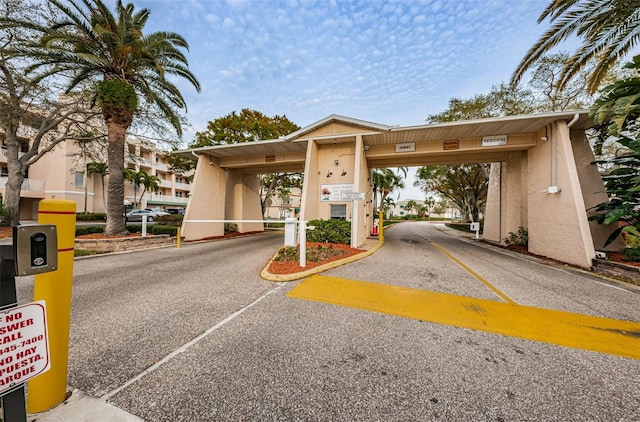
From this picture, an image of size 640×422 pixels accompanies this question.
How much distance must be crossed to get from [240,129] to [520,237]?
56.5 feet

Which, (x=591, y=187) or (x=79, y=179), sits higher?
(x=79, y=179)

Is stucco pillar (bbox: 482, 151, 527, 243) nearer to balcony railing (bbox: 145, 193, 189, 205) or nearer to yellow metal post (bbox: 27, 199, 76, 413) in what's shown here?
yellow metal post (bbox: 27, 199, 76, 413)

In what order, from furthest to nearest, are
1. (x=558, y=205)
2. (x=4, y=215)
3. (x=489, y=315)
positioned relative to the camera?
(x=4, y=215) < (x=558, y=205) < (x=489, y=315)

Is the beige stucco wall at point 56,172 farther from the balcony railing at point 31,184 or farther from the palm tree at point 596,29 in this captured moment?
the palm tree at point 596,29

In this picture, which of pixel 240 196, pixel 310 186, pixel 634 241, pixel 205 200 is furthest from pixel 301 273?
pixel 240 196

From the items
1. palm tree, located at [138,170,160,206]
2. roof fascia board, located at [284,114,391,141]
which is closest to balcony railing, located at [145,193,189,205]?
palm tree, located at [138,170,160,206]

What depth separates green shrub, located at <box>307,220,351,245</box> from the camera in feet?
29.6

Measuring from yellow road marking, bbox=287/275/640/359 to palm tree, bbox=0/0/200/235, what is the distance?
9.48m

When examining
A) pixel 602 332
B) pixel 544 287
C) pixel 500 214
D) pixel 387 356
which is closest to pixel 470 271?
pixel 544 287

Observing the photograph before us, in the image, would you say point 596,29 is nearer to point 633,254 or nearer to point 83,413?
point 633,254

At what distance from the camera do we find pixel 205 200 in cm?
1248

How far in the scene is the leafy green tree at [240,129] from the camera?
51.3ft

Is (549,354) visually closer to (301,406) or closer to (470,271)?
(301,406)

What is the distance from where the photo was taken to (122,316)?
10.4 feet
